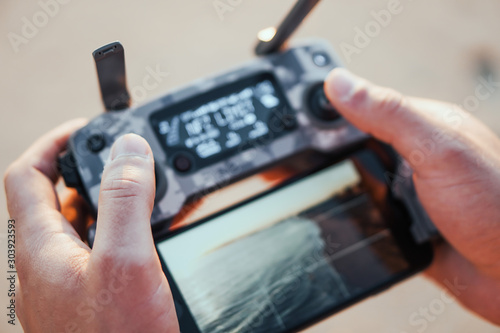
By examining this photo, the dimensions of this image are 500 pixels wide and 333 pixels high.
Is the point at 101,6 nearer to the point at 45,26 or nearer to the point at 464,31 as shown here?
the point at 45,26

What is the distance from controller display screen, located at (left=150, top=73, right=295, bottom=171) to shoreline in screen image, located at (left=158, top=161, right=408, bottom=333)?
0.30ft

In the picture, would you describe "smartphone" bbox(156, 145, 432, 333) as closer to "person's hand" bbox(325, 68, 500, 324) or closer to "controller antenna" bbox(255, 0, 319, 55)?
"person's hand" bbox(325, 68, 500, 324)

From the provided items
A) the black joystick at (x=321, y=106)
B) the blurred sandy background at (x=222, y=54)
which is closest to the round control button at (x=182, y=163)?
the black joystick at (x=321, y=106)

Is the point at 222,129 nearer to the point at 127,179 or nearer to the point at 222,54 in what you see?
the point at 127,179

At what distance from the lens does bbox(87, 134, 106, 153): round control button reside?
0.62m

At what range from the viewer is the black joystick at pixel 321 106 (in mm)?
695

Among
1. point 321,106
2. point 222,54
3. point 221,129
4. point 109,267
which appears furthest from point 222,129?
point 222,54

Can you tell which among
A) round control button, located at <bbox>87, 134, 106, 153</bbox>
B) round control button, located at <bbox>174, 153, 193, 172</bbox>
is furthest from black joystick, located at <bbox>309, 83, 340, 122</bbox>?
round control button, located at <bbox>87, 134, 106, 153</bbox>

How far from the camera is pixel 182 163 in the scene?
0.65 meters

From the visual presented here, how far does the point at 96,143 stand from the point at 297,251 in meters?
0.34

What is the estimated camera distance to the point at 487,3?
1.35m

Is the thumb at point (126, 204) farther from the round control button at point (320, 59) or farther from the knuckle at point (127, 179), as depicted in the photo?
the round control button at point (320, 59)

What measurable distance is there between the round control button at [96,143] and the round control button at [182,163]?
0.10 m

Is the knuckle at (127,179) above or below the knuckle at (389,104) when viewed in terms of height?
above
